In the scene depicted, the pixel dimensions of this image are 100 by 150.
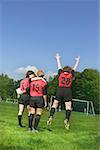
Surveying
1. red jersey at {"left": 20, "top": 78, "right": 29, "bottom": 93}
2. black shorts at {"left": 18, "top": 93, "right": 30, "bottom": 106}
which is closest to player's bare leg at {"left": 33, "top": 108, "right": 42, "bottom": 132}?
black shorts at {"left": 18, "top": 93, "right": 30, "bottom": 106}

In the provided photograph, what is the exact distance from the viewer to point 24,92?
8070 mm

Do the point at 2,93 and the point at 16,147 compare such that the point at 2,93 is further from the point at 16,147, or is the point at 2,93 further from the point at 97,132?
the point at 16,147

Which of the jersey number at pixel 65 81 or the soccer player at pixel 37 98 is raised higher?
the jersey number at pixel 65 81

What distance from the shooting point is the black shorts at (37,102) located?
7.60m

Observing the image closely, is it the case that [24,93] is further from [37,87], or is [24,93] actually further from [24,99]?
[37,87]

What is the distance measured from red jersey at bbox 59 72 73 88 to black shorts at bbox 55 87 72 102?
82 mm

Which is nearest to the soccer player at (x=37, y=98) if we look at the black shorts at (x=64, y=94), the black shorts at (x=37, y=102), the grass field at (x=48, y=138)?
the black shorts at (x=37, y=102)

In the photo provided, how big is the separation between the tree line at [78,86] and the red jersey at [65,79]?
0.37ft

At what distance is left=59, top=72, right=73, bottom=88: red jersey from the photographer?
777 centimetres

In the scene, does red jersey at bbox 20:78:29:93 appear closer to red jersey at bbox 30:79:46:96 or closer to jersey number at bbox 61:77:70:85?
red jersey at bbox 30:79:46:96

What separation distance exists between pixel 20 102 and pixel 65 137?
178 centimetres

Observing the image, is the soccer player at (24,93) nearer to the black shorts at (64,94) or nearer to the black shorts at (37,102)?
the black shorts at (37,102)

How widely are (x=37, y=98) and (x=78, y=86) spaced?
167 cm

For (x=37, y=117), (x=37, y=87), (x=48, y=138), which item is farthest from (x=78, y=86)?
(x=48, y=138)
